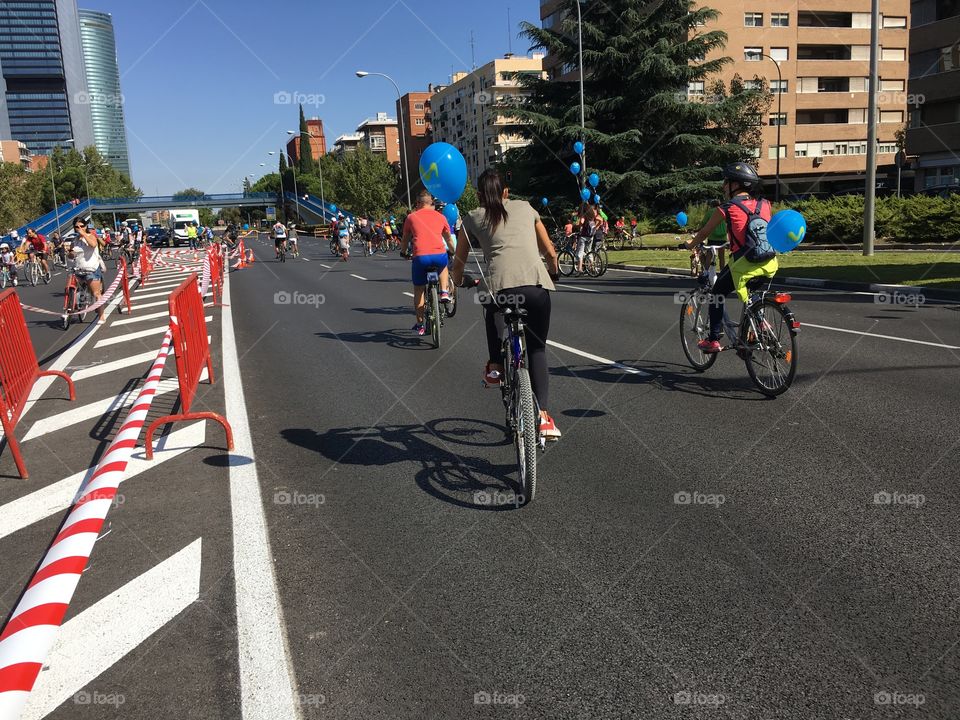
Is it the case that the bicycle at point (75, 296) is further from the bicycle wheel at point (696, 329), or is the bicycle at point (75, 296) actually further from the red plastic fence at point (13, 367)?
the bicycle wheel at point (696, 329)

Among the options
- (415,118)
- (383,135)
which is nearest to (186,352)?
(415,118)

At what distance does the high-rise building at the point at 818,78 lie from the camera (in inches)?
2311

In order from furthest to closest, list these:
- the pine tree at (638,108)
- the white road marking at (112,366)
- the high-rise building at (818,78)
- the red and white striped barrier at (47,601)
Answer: the high-rise building at (818,78) < the pine tree at (638,108) < the white road marking at (112,366) < the red and white striped barrier at (47,601)

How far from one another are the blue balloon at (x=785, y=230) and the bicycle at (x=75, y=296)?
12.3 metres

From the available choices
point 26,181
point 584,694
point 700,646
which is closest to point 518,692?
point 584,694

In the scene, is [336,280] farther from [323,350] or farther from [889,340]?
[889,340]

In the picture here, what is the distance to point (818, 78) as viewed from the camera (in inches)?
2375

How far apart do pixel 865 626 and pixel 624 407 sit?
136 inches

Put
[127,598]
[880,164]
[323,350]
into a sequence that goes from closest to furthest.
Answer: [127,598]
[323,350]
[880,164]

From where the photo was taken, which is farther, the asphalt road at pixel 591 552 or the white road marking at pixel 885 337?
the white road marking at pixel 885 337

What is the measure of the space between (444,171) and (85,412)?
4116 mm

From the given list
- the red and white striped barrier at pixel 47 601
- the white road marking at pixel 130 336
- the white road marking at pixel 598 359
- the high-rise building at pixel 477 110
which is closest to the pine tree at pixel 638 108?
the white road marking at pixel 130 336

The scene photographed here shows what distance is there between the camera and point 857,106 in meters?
61.0

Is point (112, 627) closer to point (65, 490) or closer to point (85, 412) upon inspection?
point (65, 490)
